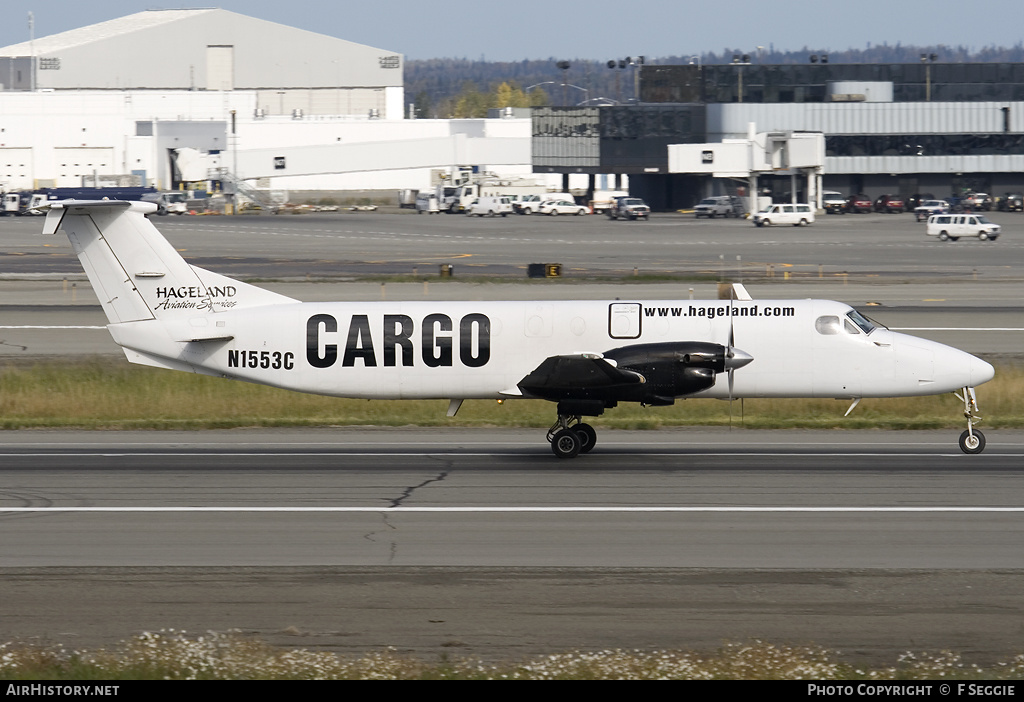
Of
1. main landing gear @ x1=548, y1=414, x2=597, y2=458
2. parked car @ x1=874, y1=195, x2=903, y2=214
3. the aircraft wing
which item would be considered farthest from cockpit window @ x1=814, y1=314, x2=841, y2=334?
parked car @ x1=874, y1=195, x2=903, y2=214

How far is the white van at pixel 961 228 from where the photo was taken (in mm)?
76312

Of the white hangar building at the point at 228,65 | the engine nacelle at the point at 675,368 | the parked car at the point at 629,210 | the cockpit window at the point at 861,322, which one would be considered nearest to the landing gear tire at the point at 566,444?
the engine nacelle at the point at 675,368

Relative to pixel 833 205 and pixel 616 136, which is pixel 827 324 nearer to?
pixel 833 205

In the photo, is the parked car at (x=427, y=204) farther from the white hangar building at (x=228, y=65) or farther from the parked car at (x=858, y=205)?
the white hangar building at (x=228, y=65)

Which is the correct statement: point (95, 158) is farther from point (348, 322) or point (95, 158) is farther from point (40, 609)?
point (40, 609)

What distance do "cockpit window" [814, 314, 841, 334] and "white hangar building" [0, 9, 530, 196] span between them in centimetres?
10317

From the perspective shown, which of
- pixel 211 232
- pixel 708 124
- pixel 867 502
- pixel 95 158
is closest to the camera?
pixel 867 502

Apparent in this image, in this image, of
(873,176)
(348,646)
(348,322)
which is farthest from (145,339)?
(873,176)

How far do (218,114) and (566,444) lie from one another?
12465 cm

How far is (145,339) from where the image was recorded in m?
20.8

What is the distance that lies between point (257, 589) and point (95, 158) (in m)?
125

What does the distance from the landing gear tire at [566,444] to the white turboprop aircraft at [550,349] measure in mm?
17

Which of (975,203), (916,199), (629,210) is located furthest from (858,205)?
(629,210)

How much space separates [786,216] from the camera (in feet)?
299
